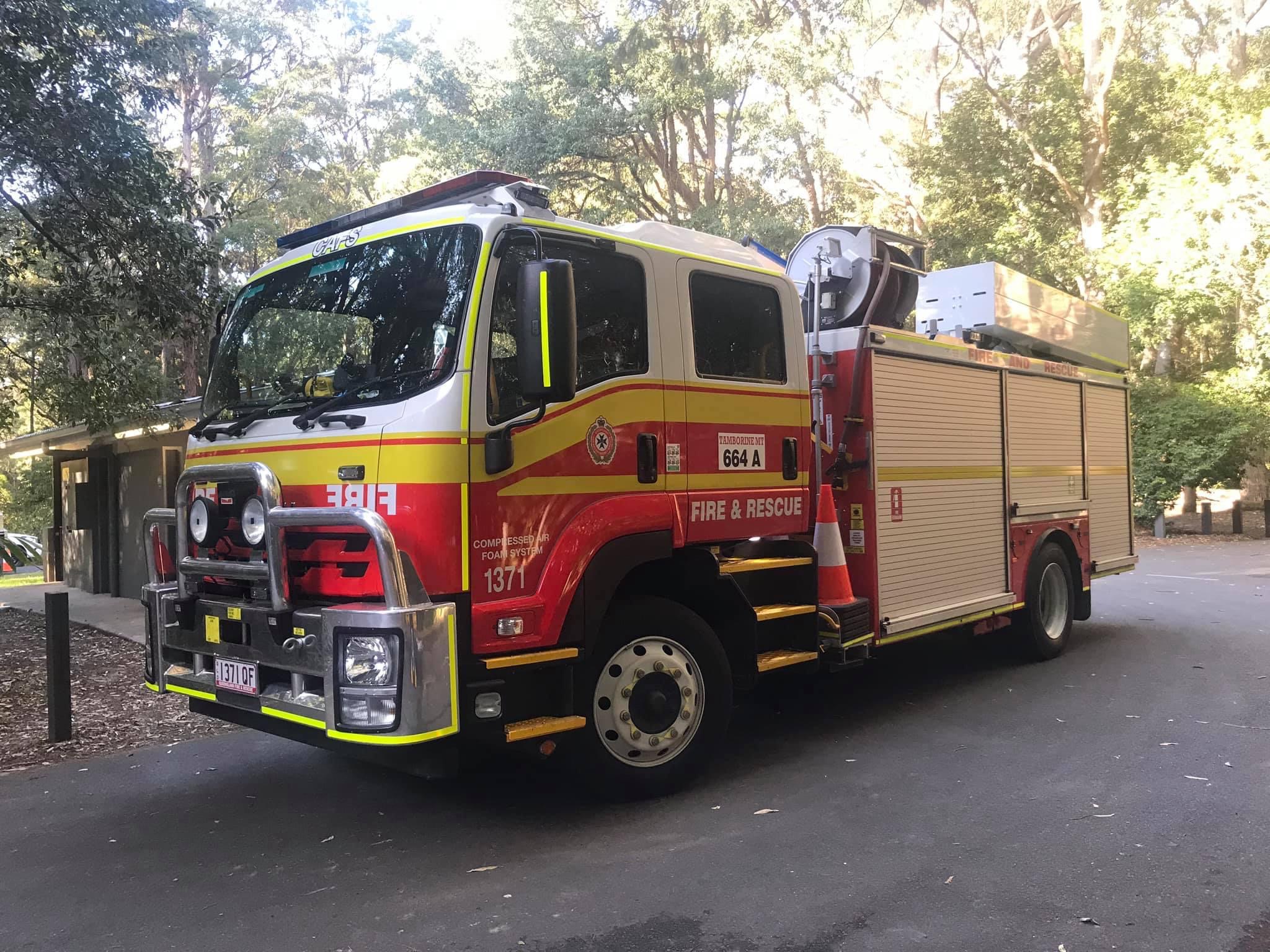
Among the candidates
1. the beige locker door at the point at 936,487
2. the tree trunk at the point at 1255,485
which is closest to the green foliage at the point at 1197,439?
the tree trunk at the point at 1255,485

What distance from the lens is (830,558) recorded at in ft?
18.7

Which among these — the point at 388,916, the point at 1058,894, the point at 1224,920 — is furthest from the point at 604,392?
the point at 1224,920

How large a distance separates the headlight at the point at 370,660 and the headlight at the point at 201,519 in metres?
1.09

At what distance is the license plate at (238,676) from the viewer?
4094mm

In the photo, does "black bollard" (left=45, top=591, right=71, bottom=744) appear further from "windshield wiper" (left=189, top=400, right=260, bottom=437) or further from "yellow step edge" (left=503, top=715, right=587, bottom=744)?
"yellow step edge" (left=503, top=715, right=587, bottom=744)

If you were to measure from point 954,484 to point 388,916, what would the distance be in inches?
187

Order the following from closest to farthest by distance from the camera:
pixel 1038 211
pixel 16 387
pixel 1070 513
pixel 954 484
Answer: pixel 954 484 < pixel 1070 513 < pixel 16 387 < pixel 1038 211

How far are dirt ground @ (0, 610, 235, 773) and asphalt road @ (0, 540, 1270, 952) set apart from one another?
44 cm

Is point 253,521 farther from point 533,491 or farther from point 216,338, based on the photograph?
point 216,338

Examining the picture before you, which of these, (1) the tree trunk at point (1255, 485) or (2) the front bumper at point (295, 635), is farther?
(1) the tree trunk at point (1255, 485)

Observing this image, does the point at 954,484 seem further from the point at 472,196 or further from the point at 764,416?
the point at 472,196

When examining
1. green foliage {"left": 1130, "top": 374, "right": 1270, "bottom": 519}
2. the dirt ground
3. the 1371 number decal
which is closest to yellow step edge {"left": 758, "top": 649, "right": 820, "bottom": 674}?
the 1371 number decal

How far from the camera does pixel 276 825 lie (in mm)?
4520

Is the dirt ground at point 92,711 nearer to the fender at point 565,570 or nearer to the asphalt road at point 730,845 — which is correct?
the asphalt road at point 730,845
